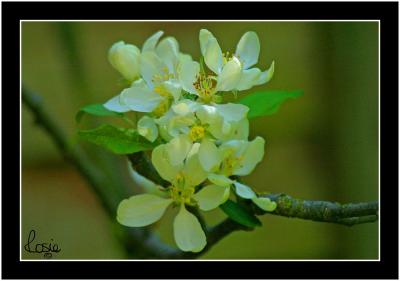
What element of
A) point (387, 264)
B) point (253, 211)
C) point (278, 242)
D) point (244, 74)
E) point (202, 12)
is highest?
point (202, 12)

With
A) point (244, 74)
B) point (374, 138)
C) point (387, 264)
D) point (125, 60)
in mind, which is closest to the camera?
point (244, 74)

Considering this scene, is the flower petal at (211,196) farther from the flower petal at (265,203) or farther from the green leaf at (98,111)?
the green leaf at (98,111)

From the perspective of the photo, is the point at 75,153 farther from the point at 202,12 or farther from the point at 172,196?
the point at 172,196

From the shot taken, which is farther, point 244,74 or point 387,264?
point 387,264

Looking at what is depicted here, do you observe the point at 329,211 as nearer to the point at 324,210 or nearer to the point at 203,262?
the point at 324,210

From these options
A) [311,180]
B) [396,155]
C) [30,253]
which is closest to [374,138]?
[311,180]

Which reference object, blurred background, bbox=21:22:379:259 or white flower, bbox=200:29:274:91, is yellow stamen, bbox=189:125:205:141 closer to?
white flower, bbox=200:29:274:91
